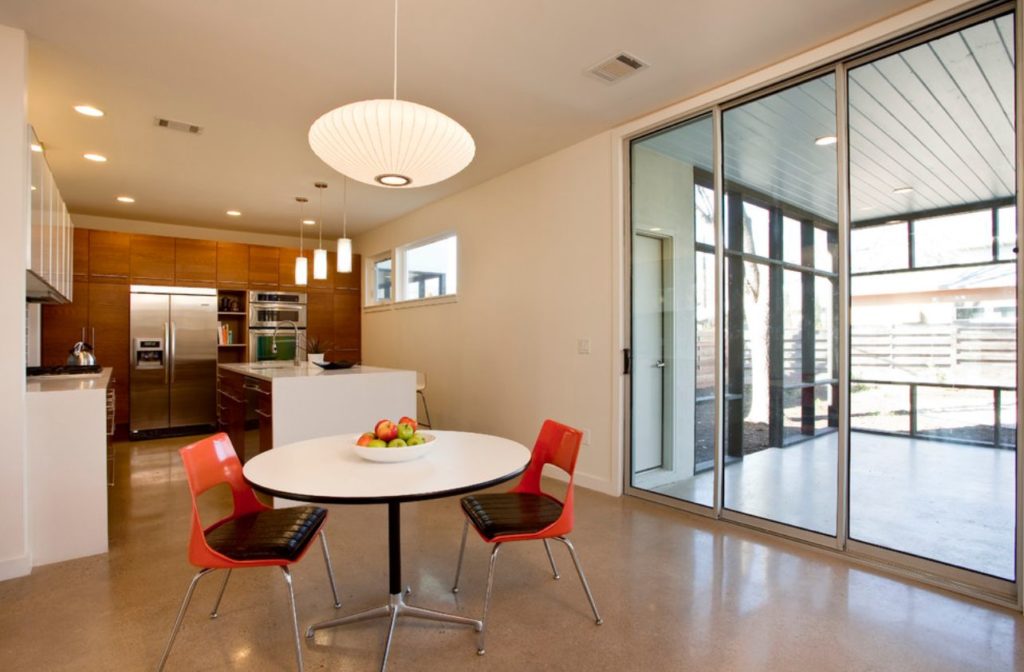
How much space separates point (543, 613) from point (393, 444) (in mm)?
996

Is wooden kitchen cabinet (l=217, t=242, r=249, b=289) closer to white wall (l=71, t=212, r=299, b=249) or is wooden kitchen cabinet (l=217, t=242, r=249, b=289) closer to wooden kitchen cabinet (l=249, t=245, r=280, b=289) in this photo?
wooden kitchen cabinet (l=249, t=245, r=280, b=289)

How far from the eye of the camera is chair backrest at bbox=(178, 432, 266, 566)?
172 cm

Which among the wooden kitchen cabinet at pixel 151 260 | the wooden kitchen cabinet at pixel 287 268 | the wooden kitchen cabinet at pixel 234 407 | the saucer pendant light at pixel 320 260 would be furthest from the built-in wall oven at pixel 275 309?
the wooden kitchen cabinet at pixel 234 407

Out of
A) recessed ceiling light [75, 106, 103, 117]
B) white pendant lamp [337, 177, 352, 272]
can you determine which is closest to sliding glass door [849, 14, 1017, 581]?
white pendant lamp [337, 177, 352, 272]

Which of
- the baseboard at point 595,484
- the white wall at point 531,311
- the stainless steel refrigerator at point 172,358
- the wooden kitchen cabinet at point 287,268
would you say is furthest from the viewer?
the wooden kitchen cabinet at point 287,268

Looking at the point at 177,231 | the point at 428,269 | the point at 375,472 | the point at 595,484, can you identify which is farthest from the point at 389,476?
the point at 177,231

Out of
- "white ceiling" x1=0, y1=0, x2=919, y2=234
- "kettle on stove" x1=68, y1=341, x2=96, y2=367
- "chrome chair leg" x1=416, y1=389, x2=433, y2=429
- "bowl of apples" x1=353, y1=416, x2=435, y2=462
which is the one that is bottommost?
"chrome chair leg" x1=416, y1=389, x2=433, y2=429

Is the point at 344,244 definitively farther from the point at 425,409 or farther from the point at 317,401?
the point at 425,409

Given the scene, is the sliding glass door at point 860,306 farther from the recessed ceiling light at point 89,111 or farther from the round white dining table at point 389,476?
the recessed ceiling light at point 89,111

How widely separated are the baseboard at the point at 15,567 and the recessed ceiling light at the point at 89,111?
2.80m

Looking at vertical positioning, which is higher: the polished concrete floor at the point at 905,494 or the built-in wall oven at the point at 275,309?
the built-in wall oven at the point at 275,309

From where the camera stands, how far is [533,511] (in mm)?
2186

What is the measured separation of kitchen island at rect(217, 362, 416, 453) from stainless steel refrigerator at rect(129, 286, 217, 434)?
2500mm

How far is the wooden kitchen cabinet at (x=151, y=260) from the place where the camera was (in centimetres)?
619
